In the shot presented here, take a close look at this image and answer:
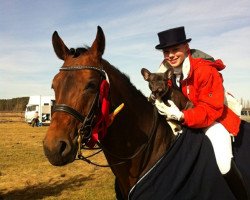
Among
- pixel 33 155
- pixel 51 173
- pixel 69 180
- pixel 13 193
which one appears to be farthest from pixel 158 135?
pixel 33 155

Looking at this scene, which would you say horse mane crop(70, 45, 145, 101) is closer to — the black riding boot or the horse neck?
the horse neck

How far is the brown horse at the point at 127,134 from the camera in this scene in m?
3.35

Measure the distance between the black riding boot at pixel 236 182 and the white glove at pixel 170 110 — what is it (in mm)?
827

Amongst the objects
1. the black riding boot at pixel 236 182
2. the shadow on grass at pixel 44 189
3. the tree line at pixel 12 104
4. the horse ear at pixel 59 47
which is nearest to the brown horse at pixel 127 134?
the horse ear at pixel 59 47

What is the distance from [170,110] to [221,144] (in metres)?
0.68

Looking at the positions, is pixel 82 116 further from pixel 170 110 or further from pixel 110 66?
pixel 170 110

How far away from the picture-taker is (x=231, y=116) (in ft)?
13.7

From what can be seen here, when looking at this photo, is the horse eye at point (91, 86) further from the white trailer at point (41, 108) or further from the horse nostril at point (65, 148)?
the white trailer at point (41, 108)

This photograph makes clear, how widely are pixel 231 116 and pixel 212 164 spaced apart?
2.30 ft

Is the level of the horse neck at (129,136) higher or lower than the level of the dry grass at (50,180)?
higher

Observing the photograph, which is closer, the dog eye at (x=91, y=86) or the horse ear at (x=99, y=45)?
the dog eye at (x=91, y=86)

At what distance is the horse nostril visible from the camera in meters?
3.12

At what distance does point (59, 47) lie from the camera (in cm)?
389

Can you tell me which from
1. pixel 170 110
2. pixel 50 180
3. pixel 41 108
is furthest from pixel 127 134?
pixel 41 108
